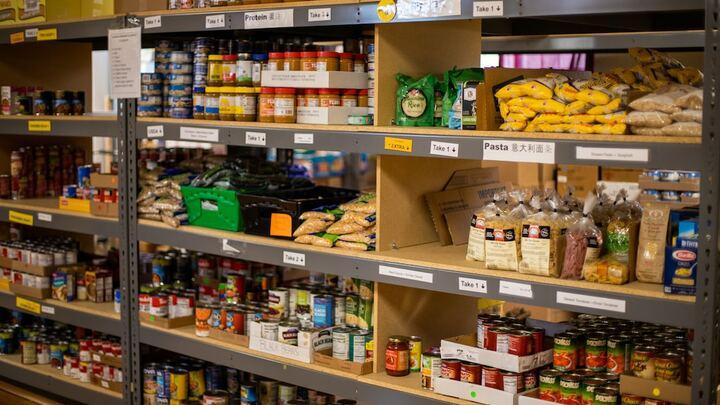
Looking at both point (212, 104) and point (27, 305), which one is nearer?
point (212, 104)

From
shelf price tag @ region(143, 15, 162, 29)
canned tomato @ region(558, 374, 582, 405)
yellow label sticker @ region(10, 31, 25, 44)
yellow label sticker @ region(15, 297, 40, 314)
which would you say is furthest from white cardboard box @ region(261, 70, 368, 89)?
yellow label sticker @ region(15, 297, 40, 314)

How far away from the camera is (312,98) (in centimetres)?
357

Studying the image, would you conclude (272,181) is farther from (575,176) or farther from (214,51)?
(575,176)

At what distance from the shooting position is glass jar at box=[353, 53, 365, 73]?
11.7 ft

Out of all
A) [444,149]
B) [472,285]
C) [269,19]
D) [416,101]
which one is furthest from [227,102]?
[472,285]

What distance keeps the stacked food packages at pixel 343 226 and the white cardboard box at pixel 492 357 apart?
520 millimetres

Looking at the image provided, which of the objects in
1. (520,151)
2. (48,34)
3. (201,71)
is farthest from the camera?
(48,34)

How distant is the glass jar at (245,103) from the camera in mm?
3795

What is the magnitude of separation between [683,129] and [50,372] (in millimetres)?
3724

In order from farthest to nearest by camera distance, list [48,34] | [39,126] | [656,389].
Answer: [39,126] < [48,34] < [656,389]

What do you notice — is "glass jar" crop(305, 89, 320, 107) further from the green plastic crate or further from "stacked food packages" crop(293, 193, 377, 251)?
the green plastic crate

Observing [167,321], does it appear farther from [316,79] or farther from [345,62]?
[345,62]

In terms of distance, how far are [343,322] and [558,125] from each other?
4.40 ft

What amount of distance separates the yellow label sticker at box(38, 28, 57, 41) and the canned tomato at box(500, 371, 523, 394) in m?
2.99
